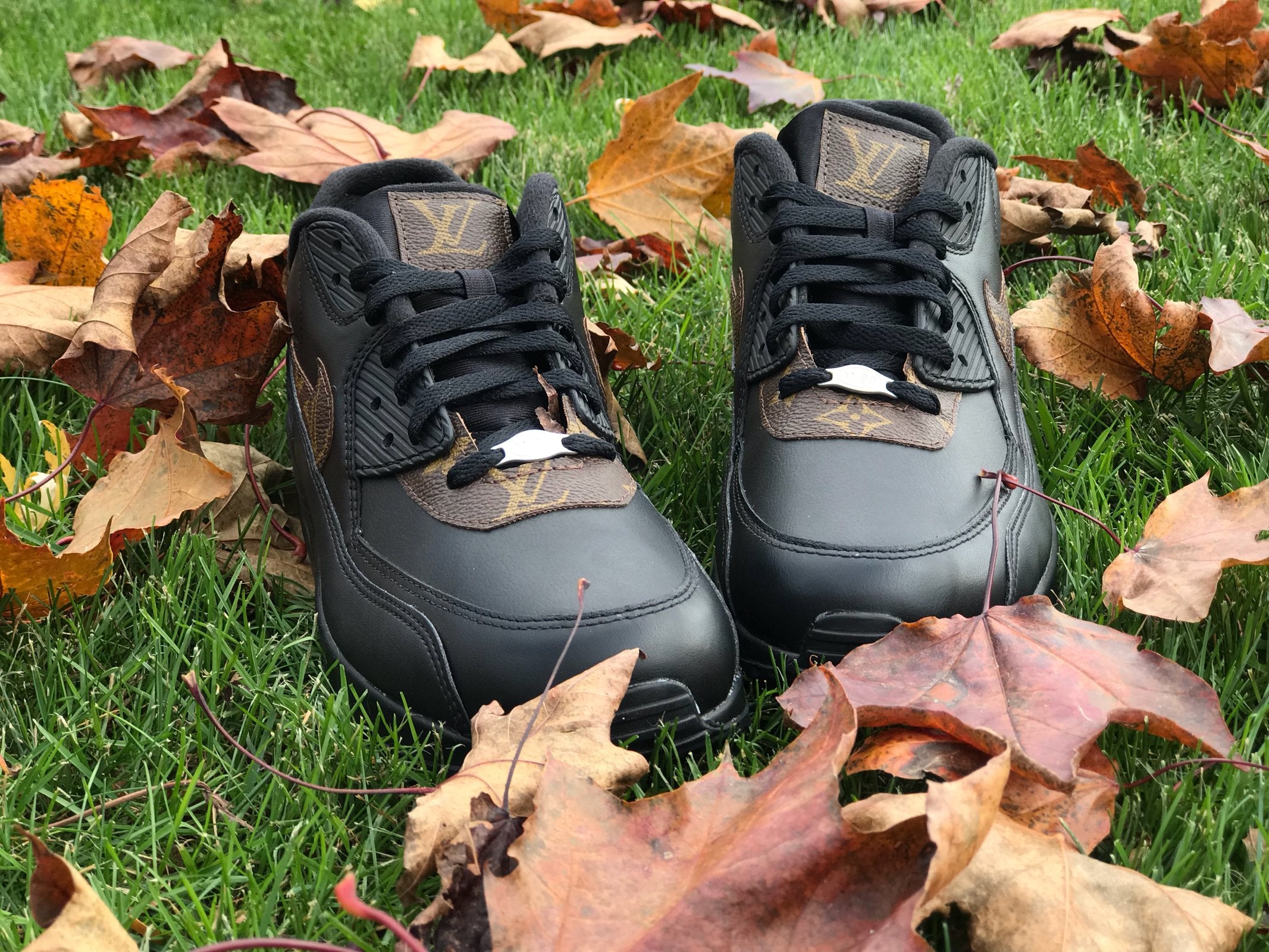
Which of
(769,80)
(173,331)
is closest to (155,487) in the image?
(173,331)

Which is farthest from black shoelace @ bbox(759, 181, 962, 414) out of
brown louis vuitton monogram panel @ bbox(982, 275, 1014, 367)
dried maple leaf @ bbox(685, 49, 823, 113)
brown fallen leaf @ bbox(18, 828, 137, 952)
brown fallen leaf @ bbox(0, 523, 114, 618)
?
dried maple leaf @ bbox(685, 49, 823, 113)

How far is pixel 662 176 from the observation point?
9.48 feet

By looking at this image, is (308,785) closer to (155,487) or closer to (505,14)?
(155,487)

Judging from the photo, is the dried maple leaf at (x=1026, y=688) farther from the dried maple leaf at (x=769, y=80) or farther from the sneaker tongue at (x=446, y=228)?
the dried maple leaf at (x=769, y=80)

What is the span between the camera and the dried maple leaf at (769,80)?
340 centimetres

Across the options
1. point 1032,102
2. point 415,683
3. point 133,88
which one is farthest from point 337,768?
point 133,88

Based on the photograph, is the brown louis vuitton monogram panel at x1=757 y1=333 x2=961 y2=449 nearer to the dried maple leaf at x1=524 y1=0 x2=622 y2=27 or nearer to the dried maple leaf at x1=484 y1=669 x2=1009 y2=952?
the dried maple leaf at x1=484 y1=669 x2=1009 y2=952

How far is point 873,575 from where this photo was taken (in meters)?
1.49

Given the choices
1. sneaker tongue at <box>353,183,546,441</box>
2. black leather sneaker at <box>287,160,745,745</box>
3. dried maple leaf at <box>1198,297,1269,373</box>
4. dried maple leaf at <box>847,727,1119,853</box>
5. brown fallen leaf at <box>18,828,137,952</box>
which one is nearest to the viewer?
brown fallen leaf at <box>18,828,137,952</box>

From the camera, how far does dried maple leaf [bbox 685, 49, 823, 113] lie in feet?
11.2

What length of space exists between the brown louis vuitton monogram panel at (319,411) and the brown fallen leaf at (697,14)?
9.00 ft

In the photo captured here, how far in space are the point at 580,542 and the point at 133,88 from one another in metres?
3.16

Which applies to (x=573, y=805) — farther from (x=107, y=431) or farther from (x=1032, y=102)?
(x=1032, y=102)

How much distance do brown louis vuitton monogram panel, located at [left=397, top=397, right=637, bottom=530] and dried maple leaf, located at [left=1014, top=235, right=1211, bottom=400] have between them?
3.14 ft
